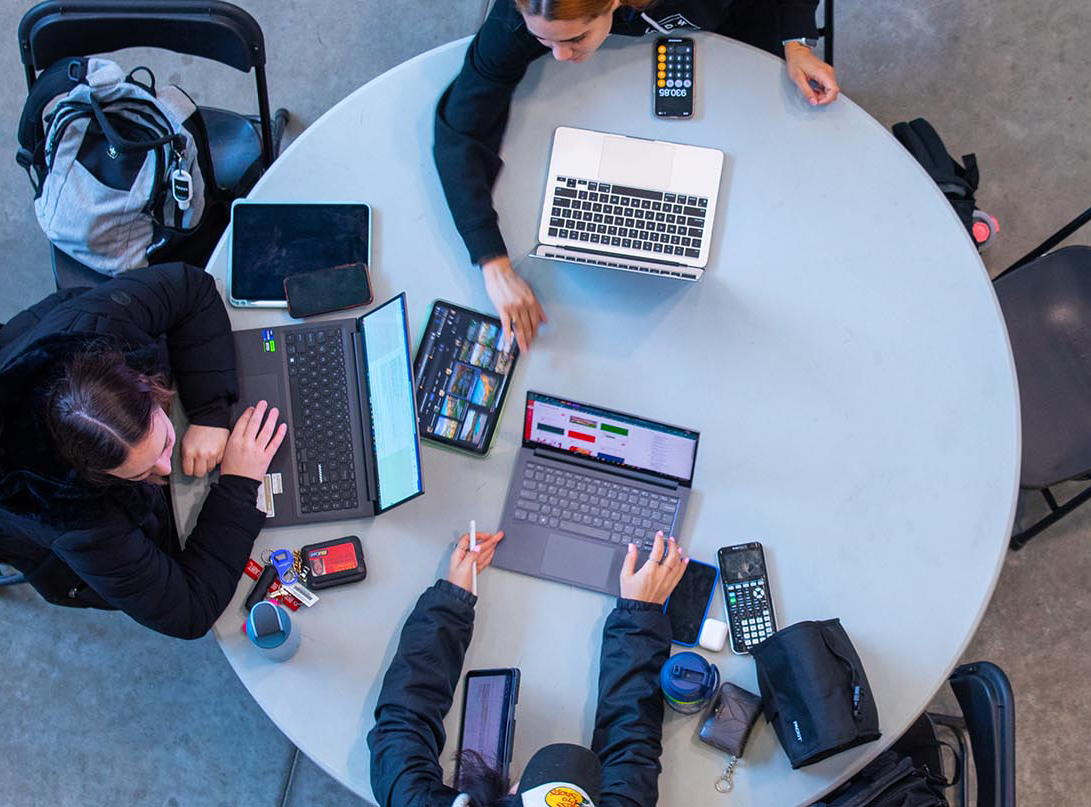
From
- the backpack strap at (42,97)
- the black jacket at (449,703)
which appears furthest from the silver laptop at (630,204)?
the backpack strap at (42,97)

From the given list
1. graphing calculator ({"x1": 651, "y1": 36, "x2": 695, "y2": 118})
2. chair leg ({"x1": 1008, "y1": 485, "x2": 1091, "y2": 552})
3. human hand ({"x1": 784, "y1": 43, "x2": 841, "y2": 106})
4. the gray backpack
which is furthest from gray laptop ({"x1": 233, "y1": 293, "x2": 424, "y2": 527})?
chair leg ({"x1": 1008, "y1": 485, "x2": 1091, "y2": 552})

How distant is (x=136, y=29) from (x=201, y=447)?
32.0 inches

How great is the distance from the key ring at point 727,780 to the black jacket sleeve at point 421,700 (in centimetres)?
42

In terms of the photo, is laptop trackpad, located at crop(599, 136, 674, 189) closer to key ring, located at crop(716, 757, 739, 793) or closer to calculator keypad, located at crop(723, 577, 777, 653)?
calculator keypad, located at crop(723, 577, 777, 653)

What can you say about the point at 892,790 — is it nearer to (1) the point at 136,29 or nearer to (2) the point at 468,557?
(2) the point at 468,557

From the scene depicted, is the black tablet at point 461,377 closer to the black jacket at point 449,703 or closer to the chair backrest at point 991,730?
the black jacket at point 449,703

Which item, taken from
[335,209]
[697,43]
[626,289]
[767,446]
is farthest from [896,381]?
[335,209]

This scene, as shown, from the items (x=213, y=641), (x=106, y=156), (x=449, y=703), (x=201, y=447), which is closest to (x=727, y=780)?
(x=449, y=703)

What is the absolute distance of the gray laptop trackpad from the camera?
1.52 metres

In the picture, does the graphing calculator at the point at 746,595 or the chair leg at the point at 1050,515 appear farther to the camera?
the chair leg at the point at 1050,515

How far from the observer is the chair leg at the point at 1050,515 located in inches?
78.5

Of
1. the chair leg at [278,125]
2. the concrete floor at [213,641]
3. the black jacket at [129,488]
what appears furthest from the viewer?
the chair leg at [278,125]

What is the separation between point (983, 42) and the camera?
96.0 inches

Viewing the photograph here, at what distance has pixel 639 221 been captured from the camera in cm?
159
